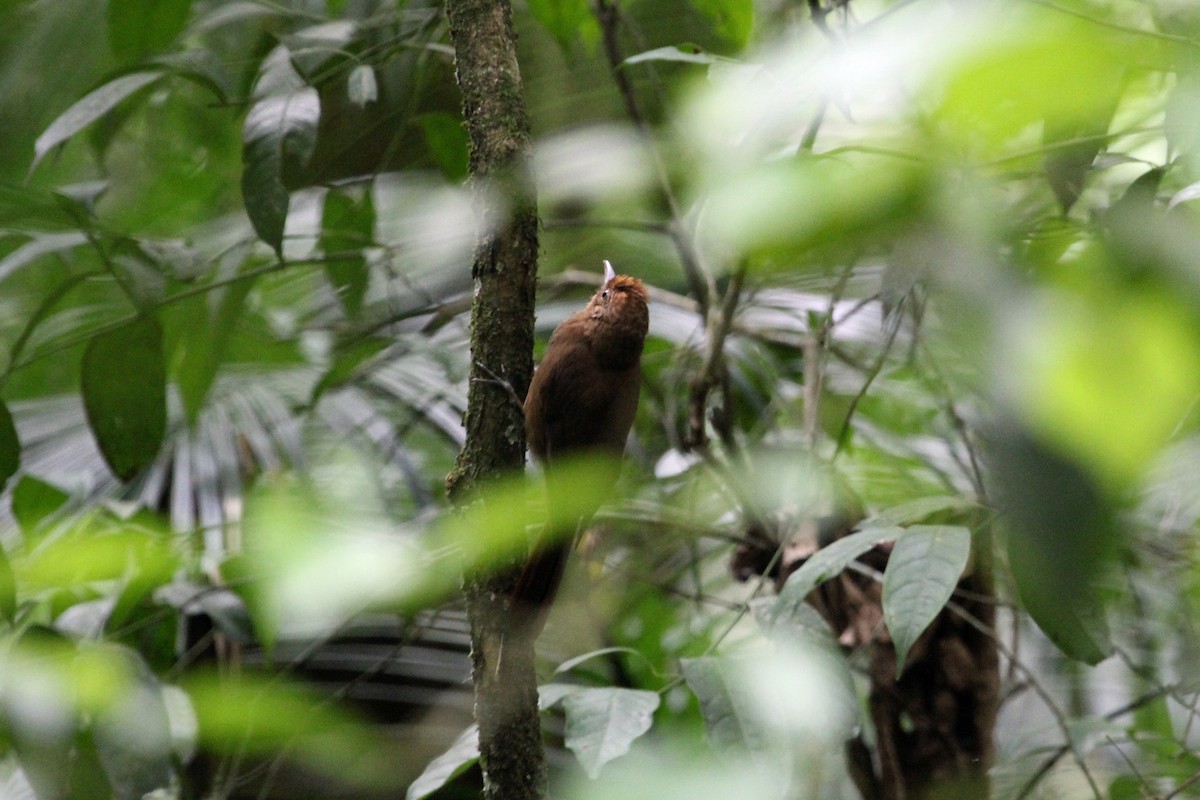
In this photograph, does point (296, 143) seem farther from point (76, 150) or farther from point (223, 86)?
point (76, 150)

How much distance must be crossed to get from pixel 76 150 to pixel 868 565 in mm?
3008

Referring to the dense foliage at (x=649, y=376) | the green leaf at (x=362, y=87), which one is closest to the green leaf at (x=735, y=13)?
the dense foliage at (x=649, y=376)

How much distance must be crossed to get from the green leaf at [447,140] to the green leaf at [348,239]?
0.17 meters

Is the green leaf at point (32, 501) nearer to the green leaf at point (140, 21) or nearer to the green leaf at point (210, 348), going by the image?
the green leaf at point (210, 348)

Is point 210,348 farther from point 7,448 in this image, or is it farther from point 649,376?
point 649,376

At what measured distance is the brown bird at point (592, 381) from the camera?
1.83 meters

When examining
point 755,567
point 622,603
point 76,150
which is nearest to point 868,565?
point 755,567

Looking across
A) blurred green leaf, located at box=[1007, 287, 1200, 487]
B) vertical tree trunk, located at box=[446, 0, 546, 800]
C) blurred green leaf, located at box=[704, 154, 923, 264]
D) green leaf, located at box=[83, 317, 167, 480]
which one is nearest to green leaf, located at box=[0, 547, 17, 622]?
green leaf, located at box=[83, 317, 167, 480]

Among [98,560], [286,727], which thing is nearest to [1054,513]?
[98,560]

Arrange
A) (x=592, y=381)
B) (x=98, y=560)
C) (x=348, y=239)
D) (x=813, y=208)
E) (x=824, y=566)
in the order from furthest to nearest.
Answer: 1. (x=348, y=239)
2. (x=592, y=381)
3. (x=98, y=560)
4. (x=824, y=566)
5. (x=813, y=208)

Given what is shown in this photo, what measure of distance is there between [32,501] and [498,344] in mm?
1099

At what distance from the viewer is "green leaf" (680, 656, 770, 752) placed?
1174mm

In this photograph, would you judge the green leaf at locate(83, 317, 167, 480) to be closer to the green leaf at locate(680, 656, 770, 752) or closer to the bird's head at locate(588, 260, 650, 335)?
the bird's head at locate(588, 260, 650, 335)

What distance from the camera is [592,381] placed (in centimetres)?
187
